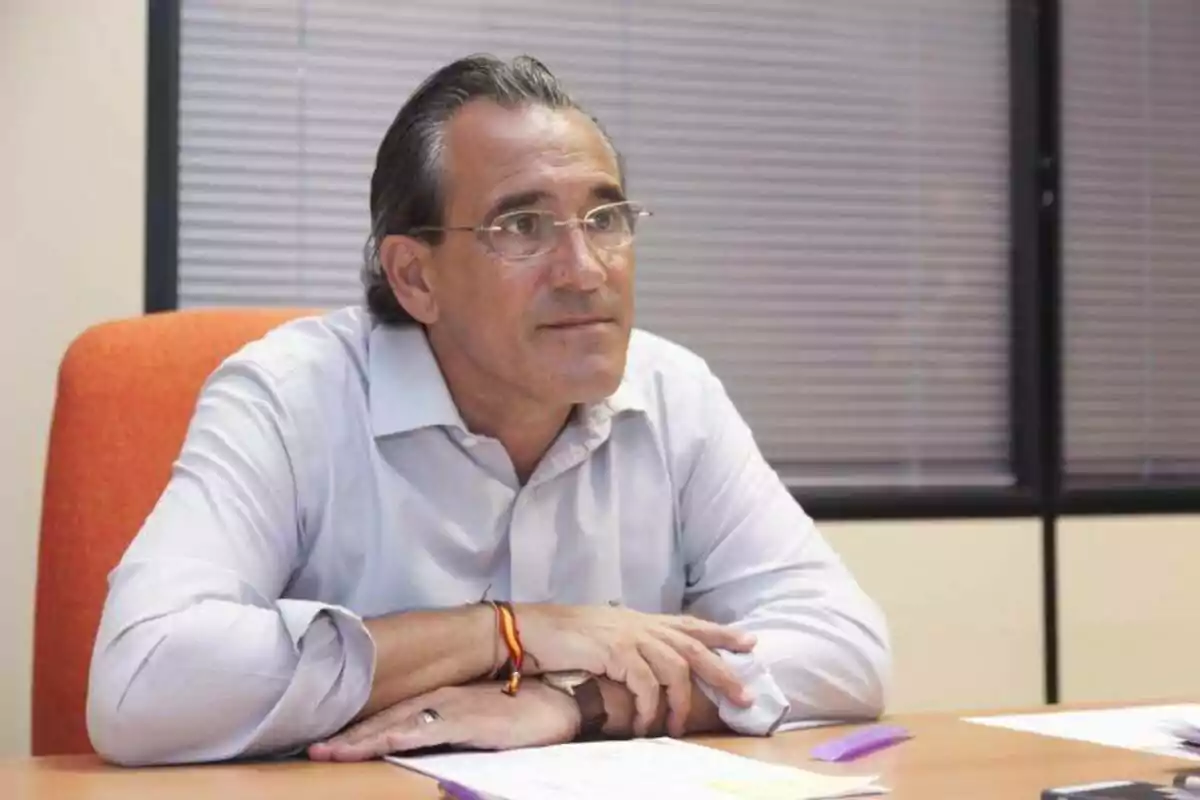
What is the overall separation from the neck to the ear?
0.07m

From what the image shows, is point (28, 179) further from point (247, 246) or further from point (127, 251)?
point (247, 246)

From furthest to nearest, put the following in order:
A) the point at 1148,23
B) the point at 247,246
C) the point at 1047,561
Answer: the point at 1148,23
the point at 1047,561
the point at 247,246

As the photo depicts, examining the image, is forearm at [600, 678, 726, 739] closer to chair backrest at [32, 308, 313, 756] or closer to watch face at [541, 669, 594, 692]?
watch face at [541, 669, 594, 692]

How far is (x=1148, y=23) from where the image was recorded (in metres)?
2.91

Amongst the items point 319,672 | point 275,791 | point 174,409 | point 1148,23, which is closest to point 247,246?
point 174,409

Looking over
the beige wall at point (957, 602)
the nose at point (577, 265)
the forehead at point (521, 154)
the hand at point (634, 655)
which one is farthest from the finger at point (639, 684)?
the beige wall at point (957, 602)

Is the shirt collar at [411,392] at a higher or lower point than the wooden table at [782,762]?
higher

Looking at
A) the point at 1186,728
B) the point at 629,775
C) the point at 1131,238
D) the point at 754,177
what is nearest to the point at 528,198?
the point at 629,775

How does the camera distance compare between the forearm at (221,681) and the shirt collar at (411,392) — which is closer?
the forearm at (221,681)

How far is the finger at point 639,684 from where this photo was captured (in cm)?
141

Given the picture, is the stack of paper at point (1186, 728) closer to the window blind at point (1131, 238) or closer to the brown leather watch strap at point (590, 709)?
the brown leather watch strap at point (590, 709)

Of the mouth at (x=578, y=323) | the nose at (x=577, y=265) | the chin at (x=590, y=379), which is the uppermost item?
the nose at (x=577, y=265)

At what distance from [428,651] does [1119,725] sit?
2.20ft

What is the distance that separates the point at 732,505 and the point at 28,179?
111 centimetres
